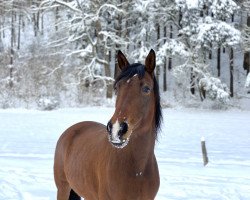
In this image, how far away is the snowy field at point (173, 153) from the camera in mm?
7027

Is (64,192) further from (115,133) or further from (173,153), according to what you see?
(173,153)

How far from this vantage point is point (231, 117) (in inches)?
821

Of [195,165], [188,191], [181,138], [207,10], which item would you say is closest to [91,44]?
[207,10]

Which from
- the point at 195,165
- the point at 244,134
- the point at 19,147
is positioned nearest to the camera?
the point at 195,165

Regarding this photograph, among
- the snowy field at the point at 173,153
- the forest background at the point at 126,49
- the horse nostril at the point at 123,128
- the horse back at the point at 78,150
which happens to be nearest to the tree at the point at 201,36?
the forest background at the point at 126,49

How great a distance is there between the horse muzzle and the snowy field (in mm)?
3988

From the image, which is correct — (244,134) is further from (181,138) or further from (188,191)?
(188,191)

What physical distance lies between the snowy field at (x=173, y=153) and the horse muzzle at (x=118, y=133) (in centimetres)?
399

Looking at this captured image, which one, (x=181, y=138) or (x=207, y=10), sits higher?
(x=207, y=10)

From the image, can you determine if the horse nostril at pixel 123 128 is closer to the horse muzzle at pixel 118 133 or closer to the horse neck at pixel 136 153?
the horse muzzle at pixel 118 133

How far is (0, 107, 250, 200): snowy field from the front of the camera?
277 inches

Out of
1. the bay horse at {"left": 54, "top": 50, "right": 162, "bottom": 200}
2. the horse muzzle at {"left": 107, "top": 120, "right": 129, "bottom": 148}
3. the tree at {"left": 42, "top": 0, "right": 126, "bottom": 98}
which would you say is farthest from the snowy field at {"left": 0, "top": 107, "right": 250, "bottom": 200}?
the horse muzzle at {"left": 107, "top": 120, "right": 129, "bottom": 148}

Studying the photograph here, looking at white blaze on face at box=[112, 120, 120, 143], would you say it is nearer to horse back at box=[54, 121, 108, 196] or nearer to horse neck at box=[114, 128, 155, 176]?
horse neck at box=[114, 128, 155, 176]

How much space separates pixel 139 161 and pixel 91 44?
→ 22588mm
